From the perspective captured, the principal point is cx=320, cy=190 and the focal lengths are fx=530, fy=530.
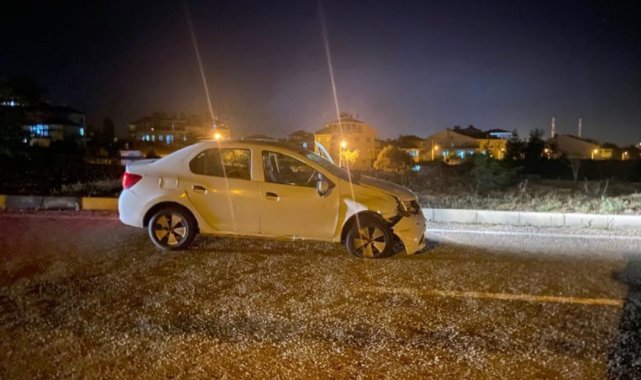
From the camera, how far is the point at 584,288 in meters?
5.84

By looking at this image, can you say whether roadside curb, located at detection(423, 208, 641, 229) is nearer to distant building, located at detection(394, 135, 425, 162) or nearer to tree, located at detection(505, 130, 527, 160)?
tree, located at detection(505, 130, 527, 160)

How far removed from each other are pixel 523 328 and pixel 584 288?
1.68 m

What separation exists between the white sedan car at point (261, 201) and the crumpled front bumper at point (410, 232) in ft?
0.04

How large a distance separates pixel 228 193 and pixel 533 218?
20.2 ft

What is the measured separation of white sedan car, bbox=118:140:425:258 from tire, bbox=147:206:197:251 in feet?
0.04

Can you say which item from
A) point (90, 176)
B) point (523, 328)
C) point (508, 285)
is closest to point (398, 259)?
point (508, 285)

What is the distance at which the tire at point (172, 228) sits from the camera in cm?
723

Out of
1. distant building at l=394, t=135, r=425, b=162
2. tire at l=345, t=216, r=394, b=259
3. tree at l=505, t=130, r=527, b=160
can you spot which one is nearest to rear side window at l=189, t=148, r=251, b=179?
tire at l=345, t=216, r=394, b=259

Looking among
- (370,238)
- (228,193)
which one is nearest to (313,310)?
(370,238)

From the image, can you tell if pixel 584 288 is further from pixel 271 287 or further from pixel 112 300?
pixel 112 300

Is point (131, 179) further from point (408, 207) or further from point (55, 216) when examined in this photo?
point (55, 216)

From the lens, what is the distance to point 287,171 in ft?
25.5

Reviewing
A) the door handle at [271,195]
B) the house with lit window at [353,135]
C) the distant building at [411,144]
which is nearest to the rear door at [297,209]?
the door handle at [271,195]

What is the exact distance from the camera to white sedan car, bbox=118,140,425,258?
6977mm
